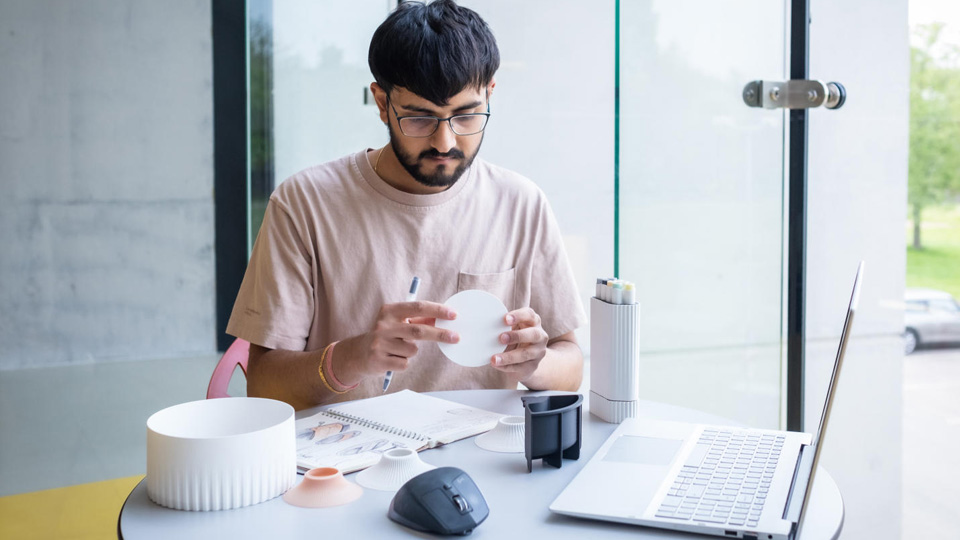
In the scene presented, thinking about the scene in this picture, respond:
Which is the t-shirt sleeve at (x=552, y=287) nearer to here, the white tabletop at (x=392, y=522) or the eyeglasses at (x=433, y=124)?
the eyeglasses at (x=433, y=124)

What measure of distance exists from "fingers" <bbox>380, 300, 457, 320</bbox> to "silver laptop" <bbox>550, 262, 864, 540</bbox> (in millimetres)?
320

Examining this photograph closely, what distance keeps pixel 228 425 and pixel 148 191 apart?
350cm

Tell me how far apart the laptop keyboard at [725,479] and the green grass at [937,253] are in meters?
0.77

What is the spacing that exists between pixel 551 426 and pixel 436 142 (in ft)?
2.36

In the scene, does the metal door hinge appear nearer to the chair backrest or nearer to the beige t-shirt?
the beige t-shirt

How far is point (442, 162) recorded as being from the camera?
1717 mm

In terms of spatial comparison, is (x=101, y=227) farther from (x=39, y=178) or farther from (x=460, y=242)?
(x=460, y=242)

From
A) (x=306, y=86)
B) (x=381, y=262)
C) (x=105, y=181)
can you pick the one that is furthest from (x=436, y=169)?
(x=105, y=181)

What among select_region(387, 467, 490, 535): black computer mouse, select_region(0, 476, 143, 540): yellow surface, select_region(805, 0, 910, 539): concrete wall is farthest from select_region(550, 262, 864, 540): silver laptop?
select_region(0, 476, 143, 540): yellow surface

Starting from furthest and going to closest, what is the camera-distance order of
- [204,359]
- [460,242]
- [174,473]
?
1. [204,359]
2. [460,242]
3. [174,473]

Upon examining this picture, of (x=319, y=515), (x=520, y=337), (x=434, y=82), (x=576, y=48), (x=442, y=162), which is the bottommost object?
(x=319, y=515)

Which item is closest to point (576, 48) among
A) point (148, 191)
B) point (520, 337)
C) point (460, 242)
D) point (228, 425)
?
point (460, 242)

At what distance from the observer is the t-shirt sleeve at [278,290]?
166cm

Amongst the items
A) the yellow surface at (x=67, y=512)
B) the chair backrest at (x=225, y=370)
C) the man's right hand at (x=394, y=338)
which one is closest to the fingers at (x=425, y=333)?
the man's right hand at (x=394, y=338)
